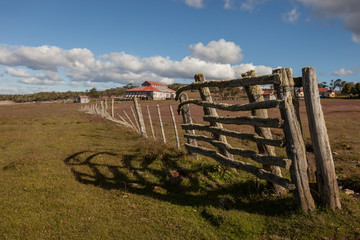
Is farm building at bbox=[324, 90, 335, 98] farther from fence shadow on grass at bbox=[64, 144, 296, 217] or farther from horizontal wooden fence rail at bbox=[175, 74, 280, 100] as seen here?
horizontal wooden fence rail at bbox=[175, 74, 280, 100]

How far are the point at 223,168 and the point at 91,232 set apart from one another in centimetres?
385

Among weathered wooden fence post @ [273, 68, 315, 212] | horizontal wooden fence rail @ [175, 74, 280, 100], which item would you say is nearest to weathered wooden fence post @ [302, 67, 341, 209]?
weathered wooden fence post @ [273, 68, 315, 212]

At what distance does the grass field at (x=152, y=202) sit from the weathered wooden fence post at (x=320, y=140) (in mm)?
330

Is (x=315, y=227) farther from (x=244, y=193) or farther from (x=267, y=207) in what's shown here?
(x=244, y=193)

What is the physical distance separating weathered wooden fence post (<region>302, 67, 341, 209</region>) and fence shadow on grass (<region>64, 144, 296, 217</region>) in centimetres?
72

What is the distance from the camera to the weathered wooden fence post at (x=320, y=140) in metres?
3.87

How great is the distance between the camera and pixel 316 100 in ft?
12.7

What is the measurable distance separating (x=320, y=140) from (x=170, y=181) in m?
3.89

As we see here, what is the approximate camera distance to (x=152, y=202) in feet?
16.9

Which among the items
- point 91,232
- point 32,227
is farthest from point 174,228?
point 32,227

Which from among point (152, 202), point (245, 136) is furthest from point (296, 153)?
point (152, 202)

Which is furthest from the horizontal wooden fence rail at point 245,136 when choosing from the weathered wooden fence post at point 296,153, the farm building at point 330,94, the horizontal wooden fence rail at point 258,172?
→ the farm building at point 330,94

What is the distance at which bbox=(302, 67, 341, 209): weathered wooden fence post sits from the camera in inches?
152

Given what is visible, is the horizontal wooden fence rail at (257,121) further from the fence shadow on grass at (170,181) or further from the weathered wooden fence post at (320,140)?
the fence shadow on grass at (170,181)
